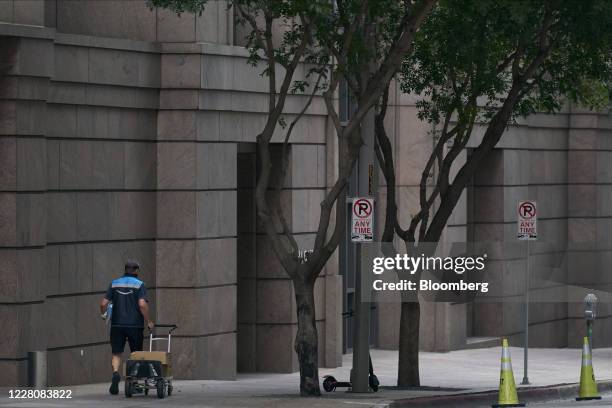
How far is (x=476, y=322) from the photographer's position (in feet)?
113

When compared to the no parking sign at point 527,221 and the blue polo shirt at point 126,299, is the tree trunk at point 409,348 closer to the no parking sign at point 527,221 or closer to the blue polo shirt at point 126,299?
the no parking sign at point 527,221

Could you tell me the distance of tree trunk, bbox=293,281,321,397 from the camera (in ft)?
64.9

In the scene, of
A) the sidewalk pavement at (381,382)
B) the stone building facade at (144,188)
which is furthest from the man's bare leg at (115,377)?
the stone building facade at (144,188)

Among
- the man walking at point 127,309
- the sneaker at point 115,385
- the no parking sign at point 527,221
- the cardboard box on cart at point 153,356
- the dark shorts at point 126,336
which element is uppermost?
the no parking sign at point 527,221

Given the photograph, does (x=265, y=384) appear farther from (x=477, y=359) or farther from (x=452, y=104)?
(x=477, y=359)

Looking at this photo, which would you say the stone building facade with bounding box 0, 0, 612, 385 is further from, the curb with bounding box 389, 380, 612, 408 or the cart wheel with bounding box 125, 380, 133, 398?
the curb with bounding box 389, 380, 612, 408

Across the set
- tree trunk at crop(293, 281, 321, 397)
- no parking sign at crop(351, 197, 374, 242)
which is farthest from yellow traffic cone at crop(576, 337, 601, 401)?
tree trunk at crop(293, 281, 321, 397)

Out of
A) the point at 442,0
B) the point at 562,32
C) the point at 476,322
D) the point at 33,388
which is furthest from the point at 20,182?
the point at 476,322

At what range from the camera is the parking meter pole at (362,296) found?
20.7 meters

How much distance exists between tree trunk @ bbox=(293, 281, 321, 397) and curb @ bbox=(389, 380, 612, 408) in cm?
109

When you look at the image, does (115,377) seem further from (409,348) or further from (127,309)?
(409,348)

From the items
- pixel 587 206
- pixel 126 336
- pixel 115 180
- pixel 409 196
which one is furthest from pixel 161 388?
pixel 587 206

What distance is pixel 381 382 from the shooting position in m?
25.1

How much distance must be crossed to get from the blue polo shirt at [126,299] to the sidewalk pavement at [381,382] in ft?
3.30
